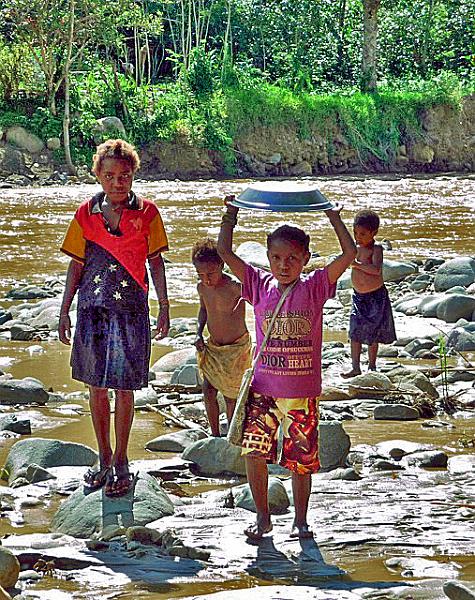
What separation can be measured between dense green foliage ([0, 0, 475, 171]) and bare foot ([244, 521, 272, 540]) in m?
22.2

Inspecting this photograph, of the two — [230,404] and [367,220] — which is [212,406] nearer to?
[230,404]

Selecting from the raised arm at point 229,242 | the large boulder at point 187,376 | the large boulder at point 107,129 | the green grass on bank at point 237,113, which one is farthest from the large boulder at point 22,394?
the large boulder at point 107,129

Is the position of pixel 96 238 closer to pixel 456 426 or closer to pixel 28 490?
pixel 28 490

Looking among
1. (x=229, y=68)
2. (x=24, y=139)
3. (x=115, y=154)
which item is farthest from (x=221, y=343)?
(x=229, y=68)

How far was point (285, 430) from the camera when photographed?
4.20m

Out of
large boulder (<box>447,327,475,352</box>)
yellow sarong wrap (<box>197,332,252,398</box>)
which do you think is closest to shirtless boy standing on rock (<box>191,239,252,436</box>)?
yellow sarong wrap (<box>197,332,252,398</box>)

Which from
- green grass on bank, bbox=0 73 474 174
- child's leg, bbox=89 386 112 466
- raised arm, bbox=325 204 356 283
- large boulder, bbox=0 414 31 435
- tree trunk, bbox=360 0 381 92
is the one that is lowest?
large boulder, bbox=0 414 31 435

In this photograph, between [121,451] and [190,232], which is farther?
[190,232]

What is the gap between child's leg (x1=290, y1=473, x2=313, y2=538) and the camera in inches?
162

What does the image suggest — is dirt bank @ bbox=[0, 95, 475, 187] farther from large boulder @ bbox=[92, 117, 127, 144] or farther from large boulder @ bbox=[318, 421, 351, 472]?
large boulder @ bbox=[318, 421, 351, 472]

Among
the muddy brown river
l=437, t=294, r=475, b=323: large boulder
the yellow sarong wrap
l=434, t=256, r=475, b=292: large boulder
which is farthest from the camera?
l=434, t=256, r=475, b=292: large boulder

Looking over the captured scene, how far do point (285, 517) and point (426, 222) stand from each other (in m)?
14.0

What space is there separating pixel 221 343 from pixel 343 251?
154 cm

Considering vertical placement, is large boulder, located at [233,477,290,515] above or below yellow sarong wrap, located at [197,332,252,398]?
below
